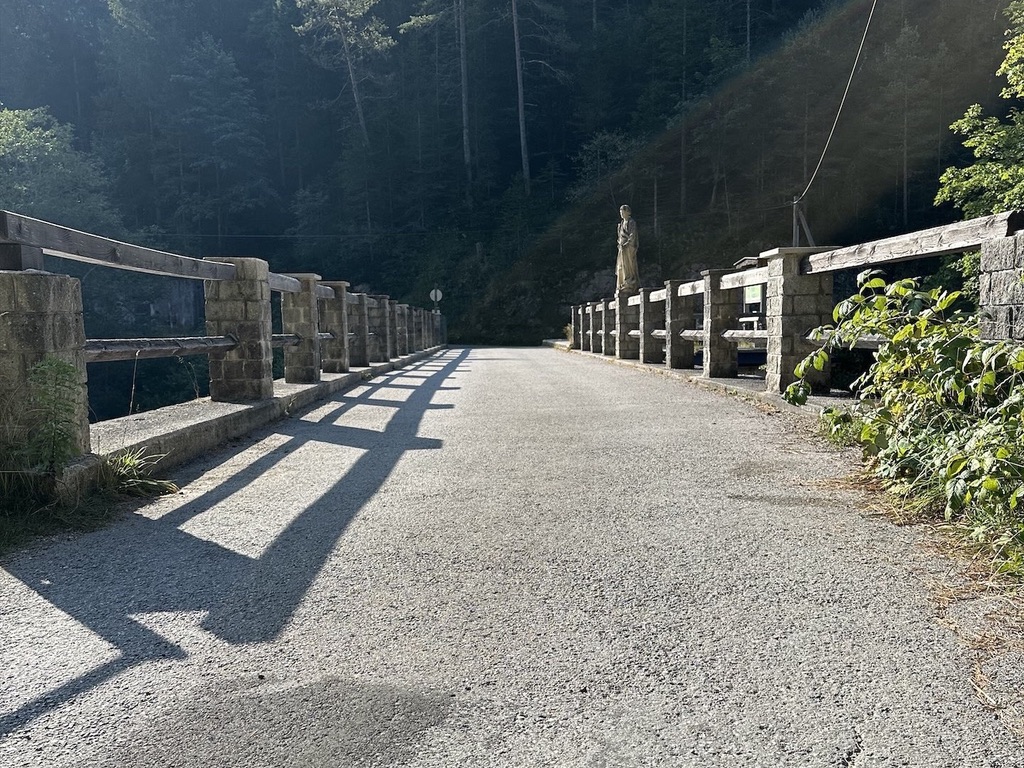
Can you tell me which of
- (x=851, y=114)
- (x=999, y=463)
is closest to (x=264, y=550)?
(x=999, y=463)

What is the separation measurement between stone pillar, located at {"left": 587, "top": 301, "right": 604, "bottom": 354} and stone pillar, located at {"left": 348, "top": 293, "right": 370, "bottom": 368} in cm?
770

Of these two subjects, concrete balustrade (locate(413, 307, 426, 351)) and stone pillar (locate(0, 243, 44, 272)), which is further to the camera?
concrete balustrade (locate(413, 307, 426, 351))

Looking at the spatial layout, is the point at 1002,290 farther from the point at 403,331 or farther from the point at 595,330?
the point at 595,330

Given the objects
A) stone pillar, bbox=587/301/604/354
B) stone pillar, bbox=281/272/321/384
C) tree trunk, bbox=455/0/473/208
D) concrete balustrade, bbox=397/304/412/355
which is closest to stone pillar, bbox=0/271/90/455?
stone pillar, bbox=281/272/321/384

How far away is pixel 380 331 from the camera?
48.2ft

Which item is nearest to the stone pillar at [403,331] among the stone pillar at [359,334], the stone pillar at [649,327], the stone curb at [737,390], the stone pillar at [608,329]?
the stone pillar at [359,334]

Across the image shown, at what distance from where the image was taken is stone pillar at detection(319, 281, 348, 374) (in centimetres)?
1046

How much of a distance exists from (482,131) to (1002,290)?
51845 mm

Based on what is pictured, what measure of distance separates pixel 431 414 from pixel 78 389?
3.60m

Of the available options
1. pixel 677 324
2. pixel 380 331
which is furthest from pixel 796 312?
pixel 380 331

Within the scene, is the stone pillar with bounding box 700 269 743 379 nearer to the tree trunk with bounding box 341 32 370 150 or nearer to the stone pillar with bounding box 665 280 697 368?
the stone pillar with bounding box 665 280 697 368

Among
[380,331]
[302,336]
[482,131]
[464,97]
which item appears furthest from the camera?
[482,131]

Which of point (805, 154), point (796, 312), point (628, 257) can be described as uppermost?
point (805, 154)

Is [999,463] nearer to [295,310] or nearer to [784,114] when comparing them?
[295,310]
